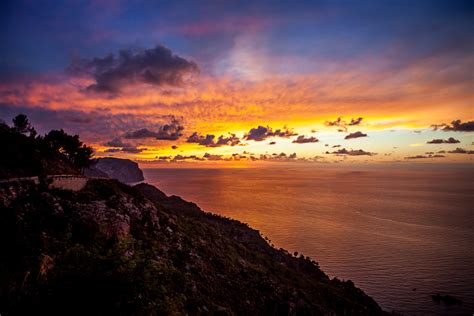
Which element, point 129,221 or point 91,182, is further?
point 91,182

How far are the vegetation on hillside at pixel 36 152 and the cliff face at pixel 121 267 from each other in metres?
9.42

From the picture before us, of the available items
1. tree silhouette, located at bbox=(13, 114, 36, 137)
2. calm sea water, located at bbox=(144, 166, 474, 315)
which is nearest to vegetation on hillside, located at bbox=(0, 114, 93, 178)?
tree silhouette, located at bbox=(13, 114, 36, 137)

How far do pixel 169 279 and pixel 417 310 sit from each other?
4823 centimetres

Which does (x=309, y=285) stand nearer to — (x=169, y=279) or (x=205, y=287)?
(x=205, y=287)

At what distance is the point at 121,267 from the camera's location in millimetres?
12555

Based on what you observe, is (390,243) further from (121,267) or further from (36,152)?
(36,152)

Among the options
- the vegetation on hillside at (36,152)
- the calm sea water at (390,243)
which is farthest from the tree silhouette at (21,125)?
the calm sea water at (390,243)

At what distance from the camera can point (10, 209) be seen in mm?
21625

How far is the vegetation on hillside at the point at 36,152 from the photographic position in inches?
1407

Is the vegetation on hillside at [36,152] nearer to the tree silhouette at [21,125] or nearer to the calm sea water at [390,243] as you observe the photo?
the tree silhouette at [21,125]

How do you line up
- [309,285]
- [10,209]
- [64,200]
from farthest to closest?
[309,285], [64,200], [10,209]

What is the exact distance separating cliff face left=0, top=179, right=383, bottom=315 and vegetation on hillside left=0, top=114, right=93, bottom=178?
9424 mm

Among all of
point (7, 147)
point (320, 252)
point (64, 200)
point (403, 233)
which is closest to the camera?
point (64, 200)

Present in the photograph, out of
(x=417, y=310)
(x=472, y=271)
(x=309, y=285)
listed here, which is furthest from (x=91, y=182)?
(x=472, y=271)
